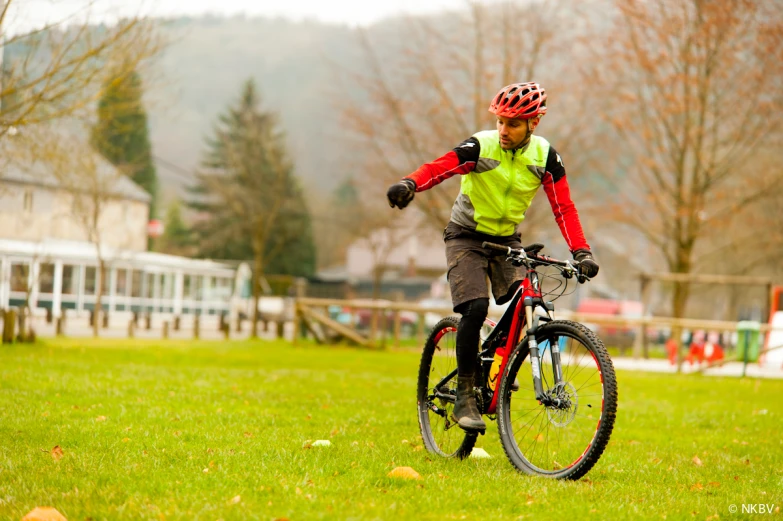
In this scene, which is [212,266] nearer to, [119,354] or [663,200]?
[663,200]

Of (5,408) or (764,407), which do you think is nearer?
(5,408)

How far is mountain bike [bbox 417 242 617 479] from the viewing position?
481cm

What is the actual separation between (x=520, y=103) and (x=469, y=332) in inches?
54.0

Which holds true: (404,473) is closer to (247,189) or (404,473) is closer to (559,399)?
(559,399)

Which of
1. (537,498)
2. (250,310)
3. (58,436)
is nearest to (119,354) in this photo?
(58,436)

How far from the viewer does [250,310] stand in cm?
5072

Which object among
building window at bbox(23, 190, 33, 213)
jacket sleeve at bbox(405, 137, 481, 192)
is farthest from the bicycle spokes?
building window at bbox(23, 190, 33, 213)

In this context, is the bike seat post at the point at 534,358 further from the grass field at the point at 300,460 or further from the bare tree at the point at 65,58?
the bare tree at the point at 65,58

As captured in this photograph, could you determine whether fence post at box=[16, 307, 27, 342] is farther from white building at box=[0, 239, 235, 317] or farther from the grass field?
white building at box=[0, 239, 235, 317]

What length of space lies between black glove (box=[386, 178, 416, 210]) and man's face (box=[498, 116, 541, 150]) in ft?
2.26

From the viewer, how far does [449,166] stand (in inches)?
206

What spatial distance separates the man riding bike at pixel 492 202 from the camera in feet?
17.3

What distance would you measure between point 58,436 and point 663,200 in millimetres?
22701

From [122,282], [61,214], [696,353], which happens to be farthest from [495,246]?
[122,282]
